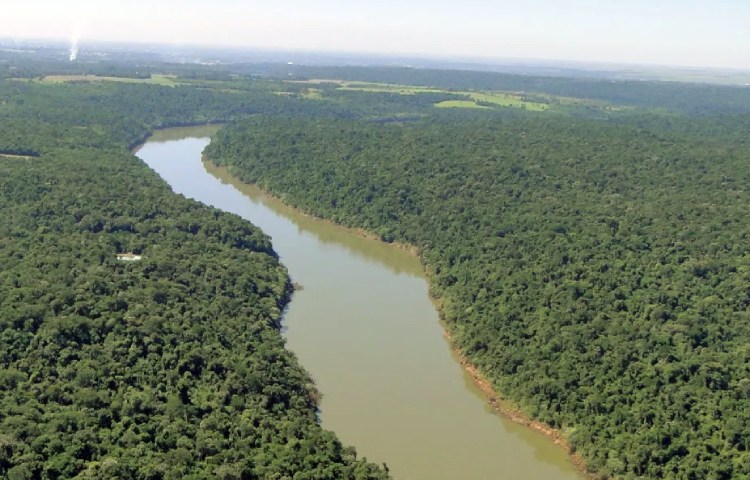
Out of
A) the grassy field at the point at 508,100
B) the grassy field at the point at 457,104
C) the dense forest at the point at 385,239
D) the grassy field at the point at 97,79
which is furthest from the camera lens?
the grassy field at the point at 508,100

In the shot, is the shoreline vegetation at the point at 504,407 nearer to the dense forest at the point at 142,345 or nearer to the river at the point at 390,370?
the river at the point at 390,370

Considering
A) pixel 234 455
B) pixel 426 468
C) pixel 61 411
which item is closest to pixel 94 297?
pixel 61 411

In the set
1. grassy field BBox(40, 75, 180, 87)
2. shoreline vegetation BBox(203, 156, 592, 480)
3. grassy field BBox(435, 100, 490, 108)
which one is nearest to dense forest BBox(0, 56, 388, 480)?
shoreline vegetation BBox(203, 156, 592, 480)

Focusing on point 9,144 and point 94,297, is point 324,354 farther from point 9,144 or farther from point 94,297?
point 9,144

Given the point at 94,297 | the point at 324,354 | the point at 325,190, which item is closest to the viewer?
the point at 94,297

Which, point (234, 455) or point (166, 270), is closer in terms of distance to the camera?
point (234, 455)

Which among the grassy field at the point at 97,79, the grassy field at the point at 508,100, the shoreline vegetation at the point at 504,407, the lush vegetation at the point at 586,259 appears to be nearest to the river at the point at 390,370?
the shoreline vegetation at the point at 504,407

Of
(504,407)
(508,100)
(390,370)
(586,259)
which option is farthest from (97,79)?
(504,407)
